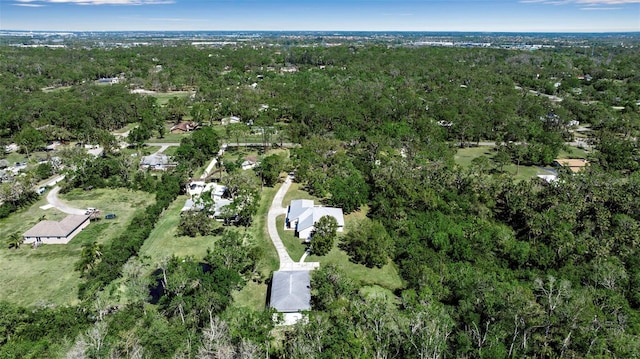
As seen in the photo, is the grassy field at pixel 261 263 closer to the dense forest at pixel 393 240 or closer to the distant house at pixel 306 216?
the dense forest at pixel 393 240

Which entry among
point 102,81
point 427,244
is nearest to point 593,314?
point 427,244

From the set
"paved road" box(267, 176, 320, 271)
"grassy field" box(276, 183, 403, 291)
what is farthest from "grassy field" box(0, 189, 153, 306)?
"grassy field" box(276, 183, 403, 291)

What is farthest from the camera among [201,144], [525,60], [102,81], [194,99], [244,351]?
[525,60]

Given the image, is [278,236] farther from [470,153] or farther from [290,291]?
[470,153]

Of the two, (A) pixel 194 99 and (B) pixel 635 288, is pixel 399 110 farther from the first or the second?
(B) pixel 635 288

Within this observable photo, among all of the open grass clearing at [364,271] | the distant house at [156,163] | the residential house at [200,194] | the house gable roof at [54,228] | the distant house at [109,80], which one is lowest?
the open grass clearing at [364,271]

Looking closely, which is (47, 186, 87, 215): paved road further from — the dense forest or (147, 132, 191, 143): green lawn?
(147, 132, 191, 143): green lawn

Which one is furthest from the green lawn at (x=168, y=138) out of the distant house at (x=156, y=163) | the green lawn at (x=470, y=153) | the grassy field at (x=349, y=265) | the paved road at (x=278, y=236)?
the green lawn at (x=470, y=153)

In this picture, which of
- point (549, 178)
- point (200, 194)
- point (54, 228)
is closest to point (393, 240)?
point (200, 194)
